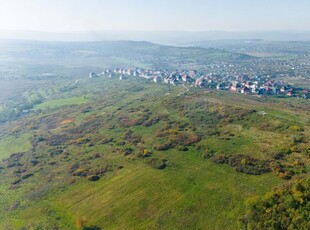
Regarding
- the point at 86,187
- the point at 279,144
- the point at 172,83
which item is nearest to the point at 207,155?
the point at 279,144

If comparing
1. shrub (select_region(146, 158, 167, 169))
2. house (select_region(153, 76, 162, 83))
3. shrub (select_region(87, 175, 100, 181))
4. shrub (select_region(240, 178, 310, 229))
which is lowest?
house (select_region(153, 76, 162, 83))

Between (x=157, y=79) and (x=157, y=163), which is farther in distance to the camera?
(x=157, y=79)

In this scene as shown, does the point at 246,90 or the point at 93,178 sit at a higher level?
the point at 246,90

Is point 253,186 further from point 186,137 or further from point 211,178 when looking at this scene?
point 186,137

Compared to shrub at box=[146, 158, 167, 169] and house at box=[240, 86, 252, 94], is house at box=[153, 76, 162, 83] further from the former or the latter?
shrub at box=[146, 158, 167, 169]

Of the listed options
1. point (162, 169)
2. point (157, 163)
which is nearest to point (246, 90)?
point (157, 163)

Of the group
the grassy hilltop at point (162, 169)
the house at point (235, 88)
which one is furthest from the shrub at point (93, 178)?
the house at point (235, 88)

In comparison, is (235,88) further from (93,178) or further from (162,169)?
(93,178)

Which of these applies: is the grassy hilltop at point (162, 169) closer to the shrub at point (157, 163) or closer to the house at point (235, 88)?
the shrub at point (157, 163)

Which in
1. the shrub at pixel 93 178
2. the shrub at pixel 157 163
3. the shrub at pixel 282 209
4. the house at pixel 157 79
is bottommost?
the house at pixel 157 79

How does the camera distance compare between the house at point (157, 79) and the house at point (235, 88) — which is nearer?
the house at point (235, 88)

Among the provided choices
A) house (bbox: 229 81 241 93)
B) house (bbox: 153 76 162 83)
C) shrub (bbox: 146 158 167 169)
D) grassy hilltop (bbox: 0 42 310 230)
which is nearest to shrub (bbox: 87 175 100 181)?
grassy hilltop (bbox: 0 42 310 230)
